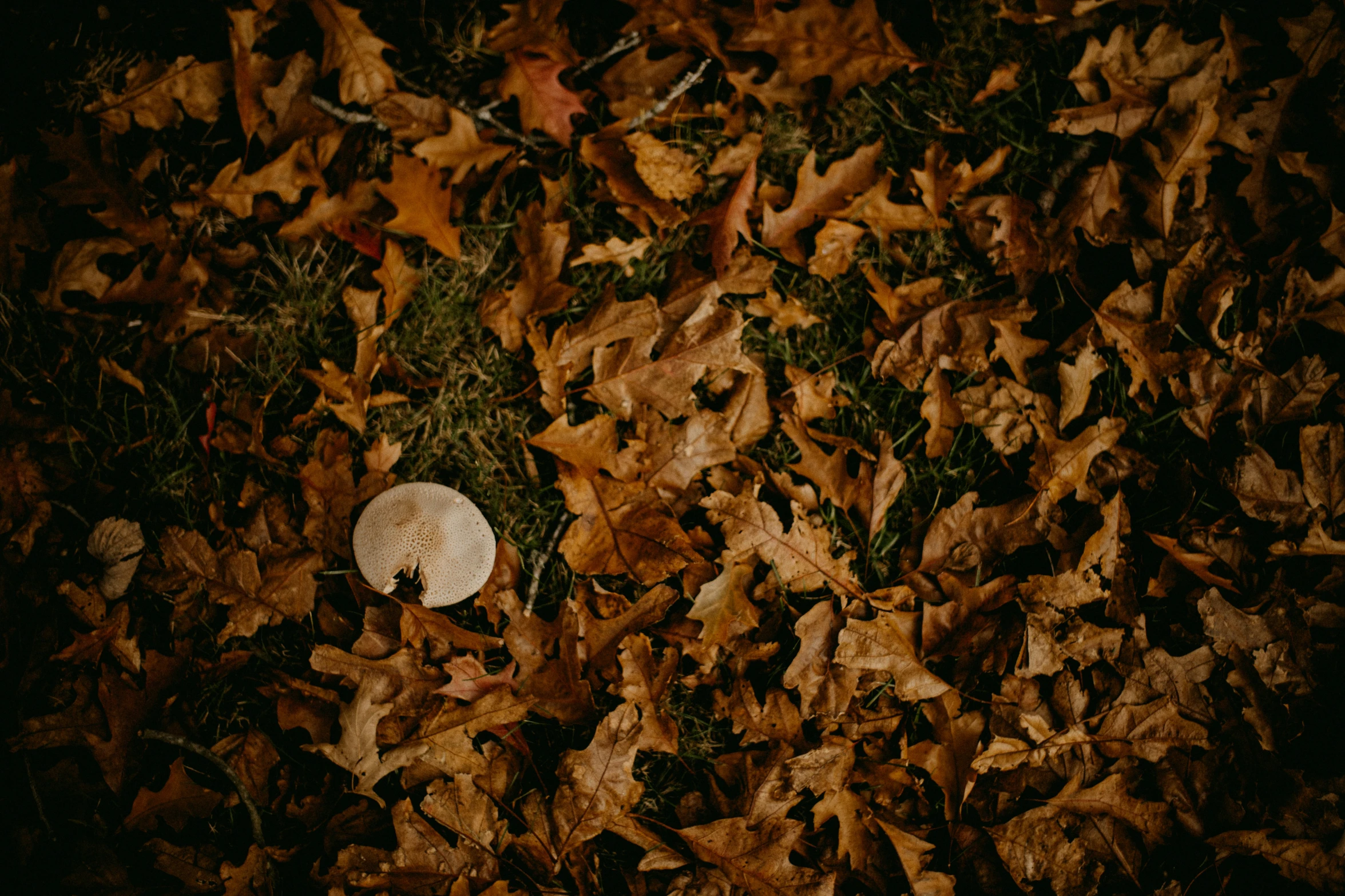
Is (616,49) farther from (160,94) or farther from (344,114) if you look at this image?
(160,94)

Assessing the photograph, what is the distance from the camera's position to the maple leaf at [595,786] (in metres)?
2.25

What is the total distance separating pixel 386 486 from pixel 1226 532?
271 centimetres

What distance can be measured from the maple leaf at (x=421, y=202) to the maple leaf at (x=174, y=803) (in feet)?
5.74

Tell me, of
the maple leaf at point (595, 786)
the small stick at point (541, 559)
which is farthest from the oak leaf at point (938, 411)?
the maple leaf at point (595, 786)

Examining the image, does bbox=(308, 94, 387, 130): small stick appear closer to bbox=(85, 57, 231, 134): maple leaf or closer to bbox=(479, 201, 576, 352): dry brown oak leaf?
bbox=(85, 57, 231, 134): maple leaf

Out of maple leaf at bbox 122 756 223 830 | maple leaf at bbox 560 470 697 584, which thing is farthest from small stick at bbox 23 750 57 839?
maple leaf at bbox 560 470 697 584

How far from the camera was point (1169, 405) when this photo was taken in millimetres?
2604

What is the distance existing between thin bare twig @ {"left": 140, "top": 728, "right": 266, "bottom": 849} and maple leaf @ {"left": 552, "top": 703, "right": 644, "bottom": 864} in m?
0.88

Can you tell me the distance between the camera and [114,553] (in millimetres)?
2400

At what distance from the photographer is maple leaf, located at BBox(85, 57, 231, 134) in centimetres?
250

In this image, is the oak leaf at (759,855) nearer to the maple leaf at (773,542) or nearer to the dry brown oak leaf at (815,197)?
the maple leaf at (773,542)

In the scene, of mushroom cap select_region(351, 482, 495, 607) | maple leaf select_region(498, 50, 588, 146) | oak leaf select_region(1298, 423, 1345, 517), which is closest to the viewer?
mushroom cap select_region(351, 482, 495, 607)

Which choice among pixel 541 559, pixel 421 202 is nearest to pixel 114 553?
pixel 541 559

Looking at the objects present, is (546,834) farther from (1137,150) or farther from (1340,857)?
(1137,150)
